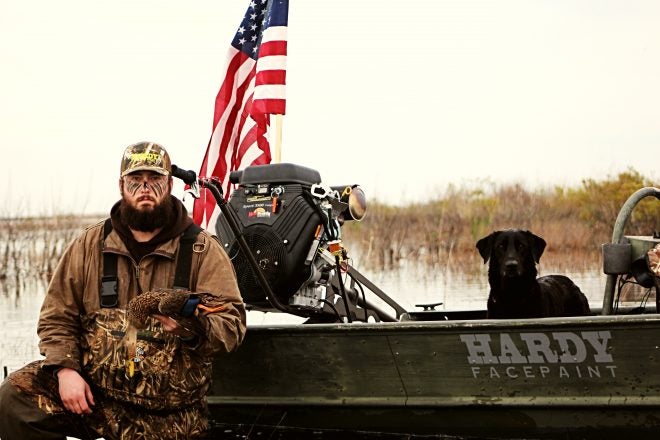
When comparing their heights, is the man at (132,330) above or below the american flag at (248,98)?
below

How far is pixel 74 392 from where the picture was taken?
4660 millimetres

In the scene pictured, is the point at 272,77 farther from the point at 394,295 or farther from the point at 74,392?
the point at 394,295

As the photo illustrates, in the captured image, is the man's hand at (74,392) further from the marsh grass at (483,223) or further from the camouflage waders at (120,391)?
the marsh grass at (483,223)

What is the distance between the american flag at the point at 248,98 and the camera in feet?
24.2

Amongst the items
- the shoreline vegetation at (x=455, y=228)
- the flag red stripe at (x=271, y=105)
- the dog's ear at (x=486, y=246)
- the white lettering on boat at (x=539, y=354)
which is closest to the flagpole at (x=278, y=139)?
the flag red stripe at (x=271, y=105)

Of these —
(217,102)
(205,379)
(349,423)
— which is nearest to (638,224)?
(217,102)

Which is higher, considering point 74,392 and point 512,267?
point 512,267

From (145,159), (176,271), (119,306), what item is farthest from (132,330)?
(145,159)

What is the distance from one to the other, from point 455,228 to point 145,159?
40.2ft

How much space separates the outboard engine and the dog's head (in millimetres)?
824

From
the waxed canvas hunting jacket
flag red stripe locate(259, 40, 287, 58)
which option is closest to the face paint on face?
the waxed canvas hunting jacket

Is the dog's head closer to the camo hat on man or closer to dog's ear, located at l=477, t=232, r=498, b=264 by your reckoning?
dog's ear, located at l=477, t=232, r=498, b=264

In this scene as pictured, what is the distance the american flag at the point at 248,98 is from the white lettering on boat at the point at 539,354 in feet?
8.40

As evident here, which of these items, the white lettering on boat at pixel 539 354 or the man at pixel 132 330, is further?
the white lettering on boat at pixel 539 354
